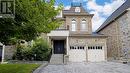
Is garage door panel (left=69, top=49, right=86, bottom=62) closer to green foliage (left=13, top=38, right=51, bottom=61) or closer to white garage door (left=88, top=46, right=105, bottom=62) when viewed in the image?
white garage door (left=88, top=46, right=105, bottom=62)

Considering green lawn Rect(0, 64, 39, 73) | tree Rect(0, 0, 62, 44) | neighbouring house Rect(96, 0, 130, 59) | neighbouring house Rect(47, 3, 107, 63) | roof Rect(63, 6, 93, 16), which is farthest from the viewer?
roof Rect(63, 6, 93, 16)

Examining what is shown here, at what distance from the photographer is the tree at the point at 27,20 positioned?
10.8 meters

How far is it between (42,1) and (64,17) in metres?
25.3

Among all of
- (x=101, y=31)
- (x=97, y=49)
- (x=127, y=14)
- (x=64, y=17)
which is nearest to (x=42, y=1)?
(x=127, y=14)

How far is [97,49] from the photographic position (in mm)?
33562

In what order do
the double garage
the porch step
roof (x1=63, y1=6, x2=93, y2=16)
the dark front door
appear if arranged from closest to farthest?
the porch step < the double garage < the dark front door < roof (x1=63, y1=6, x2=93, y2=16)

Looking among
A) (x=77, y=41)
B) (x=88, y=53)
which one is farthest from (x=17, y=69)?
(x=88, y=53)

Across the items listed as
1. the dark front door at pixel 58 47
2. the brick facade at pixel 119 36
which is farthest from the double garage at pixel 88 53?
the dark front door at pixel 58 47

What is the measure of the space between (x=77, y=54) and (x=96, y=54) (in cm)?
296

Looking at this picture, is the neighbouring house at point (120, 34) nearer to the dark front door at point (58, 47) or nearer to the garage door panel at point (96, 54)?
the garage door panel at point (96, 54)

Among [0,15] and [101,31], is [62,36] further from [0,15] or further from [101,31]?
[0,15]

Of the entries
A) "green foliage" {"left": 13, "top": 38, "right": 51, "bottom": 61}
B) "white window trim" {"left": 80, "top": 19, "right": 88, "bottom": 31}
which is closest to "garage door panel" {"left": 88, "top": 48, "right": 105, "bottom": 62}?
"white window trim" {"left": 80, "top": 19, "right": 88, "bottom": 31}

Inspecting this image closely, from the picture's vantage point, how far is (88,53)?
33375 millimetres

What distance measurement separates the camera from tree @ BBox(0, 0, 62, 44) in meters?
10.8
